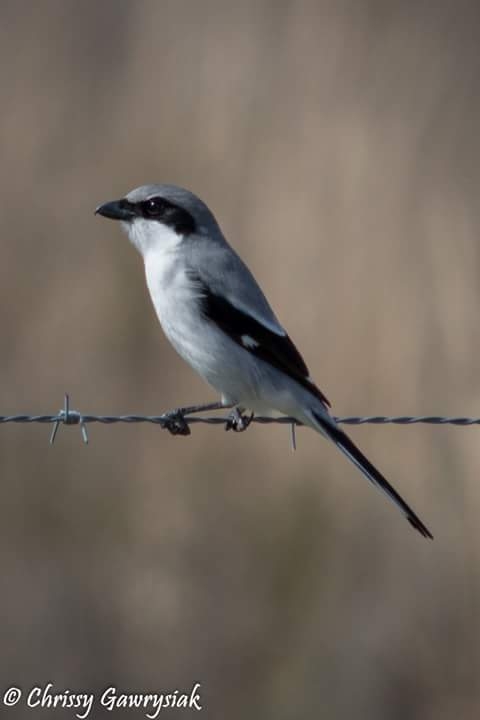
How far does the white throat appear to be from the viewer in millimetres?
4762

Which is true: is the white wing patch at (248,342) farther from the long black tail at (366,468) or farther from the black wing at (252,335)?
the long black tail at (366,468)

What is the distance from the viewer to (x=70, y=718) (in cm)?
552

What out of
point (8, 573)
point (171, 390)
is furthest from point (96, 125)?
point (8, 573)

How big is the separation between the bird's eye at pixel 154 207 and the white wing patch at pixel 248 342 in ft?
1.83

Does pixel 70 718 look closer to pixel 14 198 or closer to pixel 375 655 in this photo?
pixel 375 655

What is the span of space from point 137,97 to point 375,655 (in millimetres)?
2367

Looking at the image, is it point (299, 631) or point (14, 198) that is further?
point (14, 198)

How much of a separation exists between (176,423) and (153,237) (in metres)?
0.66

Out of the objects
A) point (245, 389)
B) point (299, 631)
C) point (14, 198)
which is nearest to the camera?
point (245, 389)

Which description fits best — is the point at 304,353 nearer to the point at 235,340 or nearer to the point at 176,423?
Answer: the point at 235,340

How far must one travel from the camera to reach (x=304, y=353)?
17.9 feet

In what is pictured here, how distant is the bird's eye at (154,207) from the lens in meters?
4.80

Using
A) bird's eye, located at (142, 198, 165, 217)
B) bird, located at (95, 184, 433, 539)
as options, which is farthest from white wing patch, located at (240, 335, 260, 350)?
bird's eye, located at (142, 198, 165, 217)

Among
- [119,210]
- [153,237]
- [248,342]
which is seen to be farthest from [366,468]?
[119,210]
